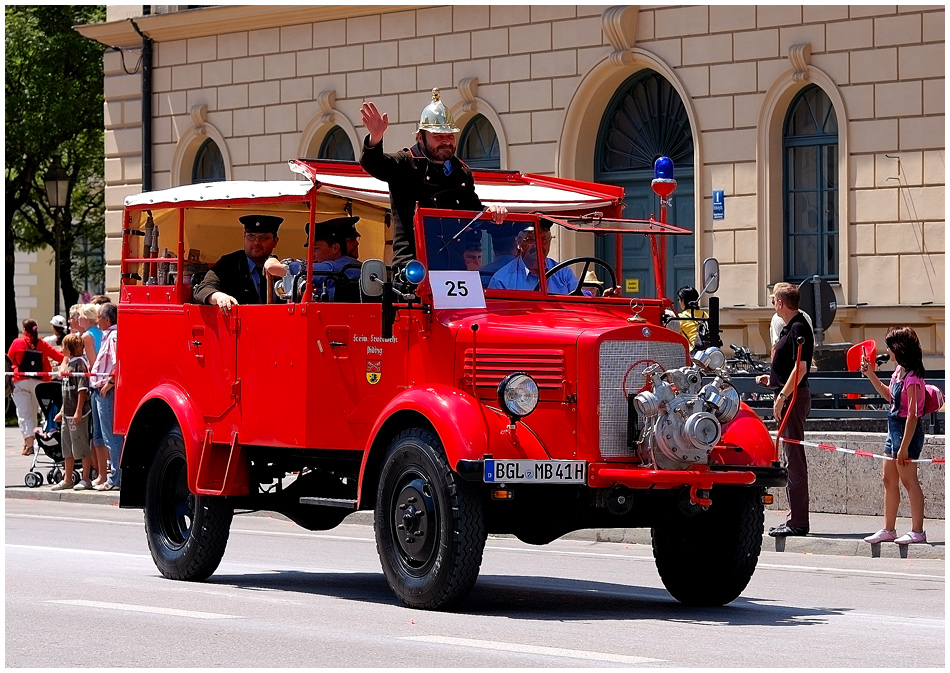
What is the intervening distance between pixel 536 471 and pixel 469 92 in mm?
18323

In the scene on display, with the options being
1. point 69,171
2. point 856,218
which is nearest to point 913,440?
point 856,218

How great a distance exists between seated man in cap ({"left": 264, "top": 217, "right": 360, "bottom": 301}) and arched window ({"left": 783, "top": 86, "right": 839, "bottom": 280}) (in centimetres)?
1362

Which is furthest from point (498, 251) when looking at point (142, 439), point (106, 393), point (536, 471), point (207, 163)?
point (207, 163)

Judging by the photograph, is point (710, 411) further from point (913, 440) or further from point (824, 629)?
point (913, 440)

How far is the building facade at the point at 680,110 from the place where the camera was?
23.8 metres

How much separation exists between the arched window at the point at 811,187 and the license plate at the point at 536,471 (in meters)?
15.3

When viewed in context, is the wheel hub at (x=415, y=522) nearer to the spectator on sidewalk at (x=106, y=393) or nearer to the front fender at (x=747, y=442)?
the front fender at (x=747, y=442)

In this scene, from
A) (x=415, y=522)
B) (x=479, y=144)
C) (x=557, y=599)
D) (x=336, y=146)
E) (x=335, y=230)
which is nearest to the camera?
(x=415, y=522)

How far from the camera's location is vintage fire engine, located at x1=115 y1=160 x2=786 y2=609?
10281 millimetres

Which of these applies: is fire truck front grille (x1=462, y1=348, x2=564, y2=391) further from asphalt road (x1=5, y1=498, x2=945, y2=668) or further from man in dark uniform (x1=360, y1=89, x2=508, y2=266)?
asphalt road (x1=5, y1=498, x2=945, y2=668)

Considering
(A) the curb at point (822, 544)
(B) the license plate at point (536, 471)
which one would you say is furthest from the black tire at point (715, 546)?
(A) the curb at point (822, 544)

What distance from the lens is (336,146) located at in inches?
1193

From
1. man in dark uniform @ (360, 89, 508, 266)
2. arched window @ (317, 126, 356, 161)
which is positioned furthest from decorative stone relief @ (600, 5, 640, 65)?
man in dark uniform @ (360, 89, 508, 266)

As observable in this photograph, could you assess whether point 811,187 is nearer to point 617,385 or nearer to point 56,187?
point 56,187
